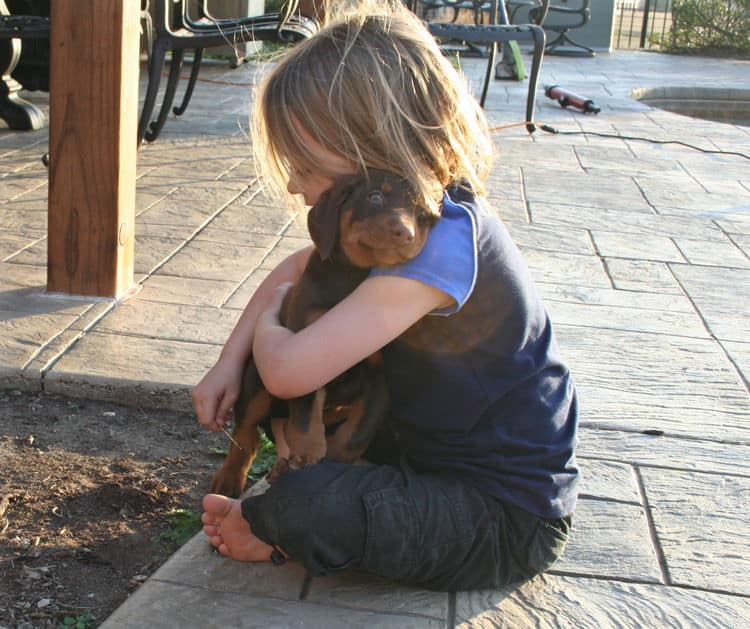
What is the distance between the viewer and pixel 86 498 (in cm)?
249

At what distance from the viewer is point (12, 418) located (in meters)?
2.87

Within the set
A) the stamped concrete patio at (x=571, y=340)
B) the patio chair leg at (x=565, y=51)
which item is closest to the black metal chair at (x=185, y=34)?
the stamped concrete patio at (x=571, y=340)

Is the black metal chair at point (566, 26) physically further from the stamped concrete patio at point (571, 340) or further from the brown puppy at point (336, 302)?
the brown puppy at point (336, 302)

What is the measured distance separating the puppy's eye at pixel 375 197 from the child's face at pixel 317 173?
0.47ft

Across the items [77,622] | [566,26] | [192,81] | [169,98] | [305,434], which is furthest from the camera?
[566,26]

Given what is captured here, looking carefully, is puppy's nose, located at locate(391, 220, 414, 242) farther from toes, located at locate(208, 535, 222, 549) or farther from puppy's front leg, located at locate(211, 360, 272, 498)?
toes, located at locate(208, 535, 222, 549)

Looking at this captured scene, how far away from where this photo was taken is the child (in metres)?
2.00

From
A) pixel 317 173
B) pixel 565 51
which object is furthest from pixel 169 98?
pixel 565 51

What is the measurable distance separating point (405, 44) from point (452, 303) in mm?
587

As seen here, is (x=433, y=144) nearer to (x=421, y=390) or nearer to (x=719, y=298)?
(x=421, y=390)

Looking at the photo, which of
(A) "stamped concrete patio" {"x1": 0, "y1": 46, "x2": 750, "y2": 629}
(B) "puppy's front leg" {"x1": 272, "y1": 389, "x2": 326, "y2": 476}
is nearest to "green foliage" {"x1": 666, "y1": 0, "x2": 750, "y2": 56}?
(A) "stamped concrete patio" {"x1": 0, "y1": 46, "x2": 750, "y2": 629}

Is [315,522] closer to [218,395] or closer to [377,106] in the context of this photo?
[218,395]

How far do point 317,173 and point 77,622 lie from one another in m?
1.06

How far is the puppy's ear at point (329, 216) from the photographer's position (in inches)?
79.8
